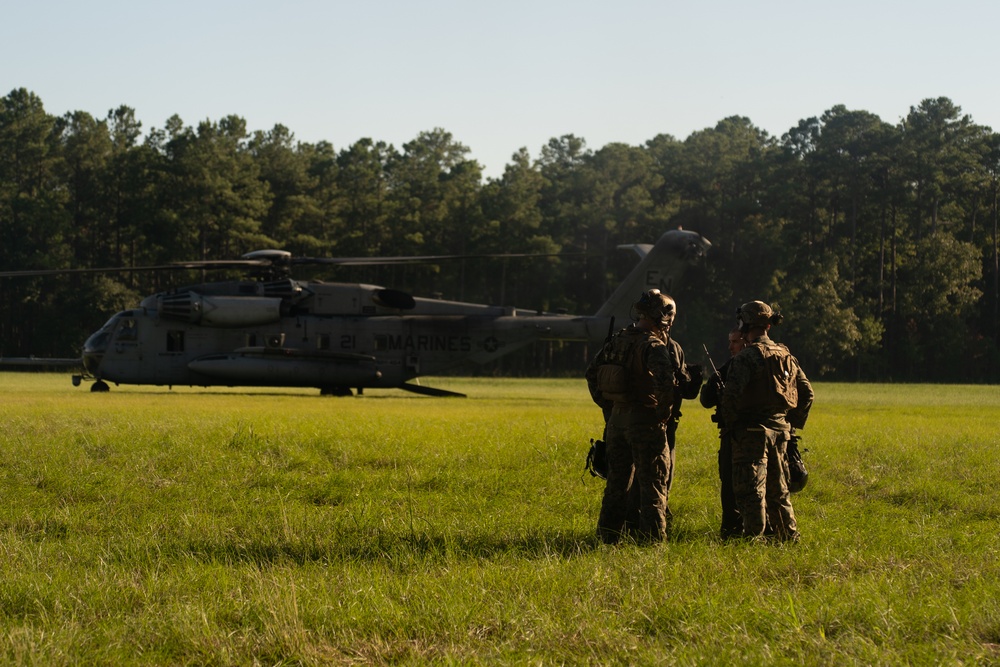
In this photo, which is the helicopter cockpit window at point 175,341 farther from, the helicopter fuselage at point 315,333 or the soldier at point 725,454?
the soldier at point 725,454

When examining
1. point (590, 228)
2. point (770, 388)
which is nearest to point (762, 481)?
point (770, 388)

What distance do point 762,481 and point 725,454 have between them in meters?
0.73

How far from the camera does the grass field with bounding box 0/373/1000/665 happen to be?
5.96 m

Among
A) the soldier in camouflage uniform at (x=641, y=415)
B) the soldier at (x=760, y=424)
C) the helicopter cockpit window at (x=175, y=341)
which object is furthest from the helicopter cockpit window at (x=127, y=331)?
the soldier at (x=760, y=424)

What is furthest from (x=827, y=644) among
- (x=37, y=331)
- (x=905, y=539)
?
(x=37, y=331)

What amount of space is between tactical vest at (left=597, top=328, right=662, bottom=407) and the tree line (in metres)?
59.7

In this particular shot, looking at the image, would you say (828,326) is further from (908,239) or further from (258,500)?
(258,500)

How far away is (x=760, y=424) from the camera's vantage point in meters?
8.88

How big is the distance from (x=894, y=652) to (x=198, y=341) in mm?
25596

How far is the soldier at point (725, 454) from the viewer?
9141 mm

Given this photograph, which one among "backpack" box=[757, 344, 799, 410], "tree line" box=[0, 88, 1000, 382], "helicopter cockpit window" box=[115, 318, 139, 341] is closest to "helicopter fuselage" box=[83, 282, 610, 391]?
"helicopter cockpit window" box=[115, 318, 139, 341]

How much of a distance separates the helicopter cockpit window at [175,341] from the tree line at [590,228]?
41.9 metres

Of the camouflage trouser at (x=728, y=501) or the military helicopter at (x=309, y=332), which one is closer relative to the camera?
the camouflage trouser at (x=728, y=501)

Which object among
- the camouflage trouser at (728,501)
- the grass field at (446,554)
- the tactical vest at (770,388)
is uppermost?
the tactical vest at (770,388)
